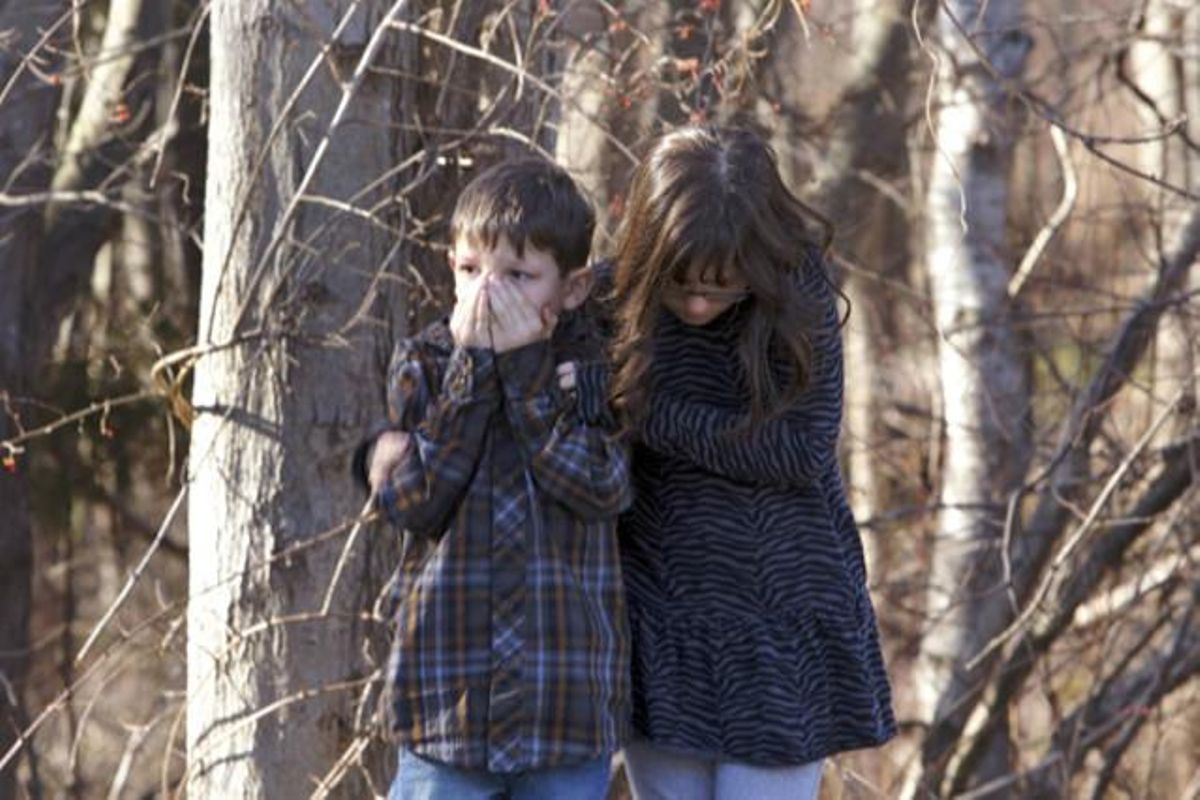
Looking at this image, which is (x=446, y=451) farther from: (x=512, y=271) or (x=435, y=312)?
(x=435, y=312)

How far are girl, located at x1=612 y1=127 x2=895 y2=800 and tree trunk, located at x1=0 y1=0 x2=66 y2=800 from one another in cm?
308

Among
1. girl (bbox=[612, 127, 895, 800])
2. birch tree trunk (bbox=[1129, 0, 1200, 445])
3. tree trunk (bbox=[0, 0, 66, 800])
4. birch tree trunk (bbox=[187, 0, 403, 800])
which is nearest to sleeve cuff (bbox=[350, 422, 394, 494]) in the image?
girl (bbox=[612, 127, 895, 800])

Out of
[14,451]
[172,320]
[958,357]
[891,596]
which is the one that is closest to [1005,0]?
[958,357]

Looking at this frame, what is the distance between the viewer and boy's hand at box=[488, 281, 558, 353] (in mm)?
3420

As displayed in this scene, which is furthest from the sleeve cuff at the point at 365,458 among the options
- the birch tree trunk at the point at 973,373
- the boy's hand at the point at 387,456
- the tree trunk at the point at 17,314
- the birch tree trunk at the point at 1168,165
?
the birch tree trunk at the point at 973,373

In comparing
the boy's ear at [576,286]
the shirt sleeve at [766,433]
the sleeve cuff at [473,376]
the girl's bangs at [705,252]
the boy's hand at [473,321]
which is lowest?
the shirt sleeve at [766,433]

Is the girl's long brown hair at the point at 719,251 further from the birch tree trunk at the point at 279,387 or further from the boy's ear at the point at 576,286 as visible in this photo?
the birch tree trunk at the point at 279,387

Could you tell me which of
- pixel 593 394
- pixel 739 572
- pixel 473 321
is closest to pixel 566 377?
pixel 593 394

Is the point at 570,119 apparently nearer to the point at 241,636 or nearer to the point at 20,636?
the point at 241,636

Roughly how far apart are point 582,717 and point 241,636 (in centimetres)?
118

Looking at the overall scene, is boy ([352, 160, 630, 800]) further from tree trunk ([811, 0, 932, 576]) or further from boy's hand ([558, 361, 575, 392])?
tree trunk ([811, 0, 932, 576])

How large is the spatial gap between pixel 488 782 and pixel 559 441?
0.51m

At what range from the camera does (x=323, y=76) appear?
14.3ft

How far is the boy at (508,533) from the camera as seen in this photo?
3.41 metres
